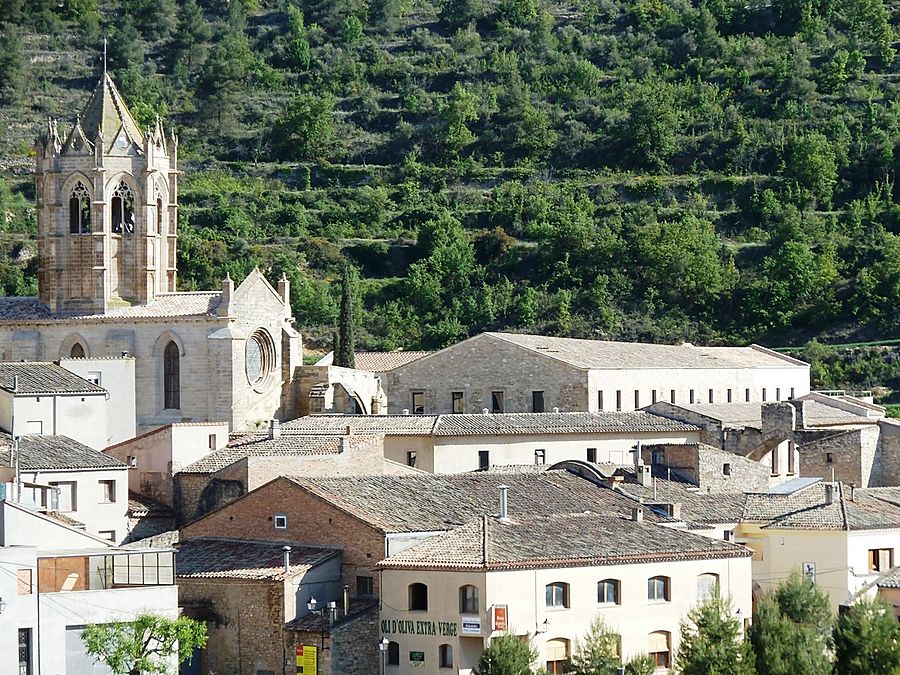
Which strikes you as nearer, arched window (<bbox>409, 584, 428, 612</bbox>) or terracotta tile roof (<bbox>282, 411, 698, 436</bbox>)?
arched window (<bbox>409, 584, 428, 612</bbox>)

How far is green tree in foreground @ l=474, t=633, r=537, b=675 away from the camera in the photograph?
41.1 metres

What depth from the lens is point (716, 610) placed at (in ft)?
142

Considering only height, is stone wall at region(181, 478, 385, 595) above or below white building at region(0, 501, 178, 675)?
above

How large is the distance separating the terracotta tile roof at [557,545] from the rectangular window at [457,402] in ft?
73.2

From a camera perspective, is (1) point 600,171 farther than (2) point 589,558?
Yes

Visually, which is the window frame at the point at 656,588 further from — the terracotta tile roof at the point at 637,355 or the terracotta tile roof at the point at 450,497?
the terracotta tile roof at the point at 637,355

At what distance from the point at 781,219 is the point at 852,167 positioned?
28.7ft

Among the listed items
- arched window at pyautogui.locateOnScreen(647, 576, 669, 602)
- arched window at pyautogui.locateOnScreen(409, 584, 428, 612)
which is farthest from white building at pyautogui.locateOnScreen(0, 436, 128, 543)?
arched window at pyautogui.locateOnScreen(647, 576, 669, 602)

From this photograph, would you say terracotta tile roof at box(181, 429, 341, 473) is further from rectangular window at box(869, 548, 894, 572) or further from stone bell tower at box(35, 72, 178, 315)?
rectangular window at box(869, 548, 894, 572)

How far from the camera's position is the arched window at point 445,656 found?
43562 mm

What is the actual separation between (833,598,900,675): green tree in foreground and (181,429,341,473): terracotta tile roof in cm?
1617

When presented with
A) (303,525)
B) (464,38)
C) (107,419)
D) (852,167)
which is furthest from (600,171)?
(303,525)

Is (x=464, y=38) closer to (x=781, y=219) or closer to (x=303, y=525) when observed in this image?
(x=781, y=219)

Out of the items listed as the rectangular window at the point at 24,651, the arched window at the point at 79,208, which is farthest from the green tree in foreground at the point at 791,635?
the arched window at the point at 79,208
